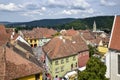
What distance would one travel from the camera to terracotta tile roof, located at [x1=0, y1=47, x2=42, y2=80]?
31.1 m

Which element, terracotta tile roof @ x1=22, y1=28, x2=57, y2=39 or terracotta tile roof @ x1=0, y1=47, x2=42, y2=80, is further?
terracotta tile roof @ x1=22, y1=28, x2=57, y2=39

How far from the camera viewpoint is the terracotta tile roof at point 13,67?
3108 cm

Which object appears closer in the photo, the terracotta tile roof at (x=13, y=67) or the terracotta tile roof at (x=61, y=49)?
the terracotta tile roof at (x=13, y=67)

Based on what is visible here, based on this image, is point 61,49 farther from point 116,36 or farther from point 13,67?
point 13,67

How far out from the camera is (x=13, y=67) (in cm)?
3234

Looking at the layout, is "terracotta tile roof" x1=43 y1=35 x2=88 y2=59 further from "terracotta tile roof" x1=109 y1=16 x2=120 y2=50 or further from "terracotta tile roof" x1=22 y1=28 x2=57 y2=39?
"terracotta tile roof" x1=22 y1=28 x2=57 y2=39

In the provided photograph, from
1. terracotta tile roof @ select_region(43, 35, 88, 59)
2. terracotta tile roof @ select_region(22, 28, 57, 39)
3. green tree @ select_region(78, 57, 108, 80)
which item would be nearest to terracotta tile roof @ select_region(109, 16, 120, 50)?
Result: green tree @ select_region(78, 57, 108, 80)

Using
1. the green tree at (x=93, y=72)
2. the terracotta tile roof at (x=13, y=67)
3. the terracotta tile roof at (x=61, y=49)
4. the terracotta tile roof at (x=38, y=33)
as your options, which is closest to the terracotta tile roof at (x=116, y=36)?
the green tree at (x=93, y=72)

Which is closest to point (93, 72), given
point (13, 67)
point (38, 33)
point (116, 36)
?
point (116, 36)

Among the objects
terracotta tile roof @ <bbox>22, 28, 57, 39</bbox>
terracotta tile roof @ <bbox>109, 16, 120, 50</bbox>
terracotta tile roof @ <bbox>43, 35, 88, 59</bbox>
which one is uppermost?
terracotta tile roof @ <bbox>109, 16, 120, 50</bbox>

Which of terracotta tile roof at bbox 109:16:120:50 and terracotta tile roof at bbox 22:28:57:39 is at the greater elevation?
terracotta tile roof at bbox 109:16:120:50

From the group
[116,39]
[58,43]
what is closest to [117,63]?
[116,39]

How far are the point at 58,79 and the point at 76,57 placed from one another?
40.9ft

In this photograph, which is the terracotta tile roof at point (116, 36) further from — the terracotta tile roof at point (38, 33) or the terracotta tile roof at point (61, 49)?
the terracotta tile roof at point (38, 33)
